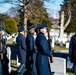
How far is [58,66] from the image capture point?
8617 millimetres

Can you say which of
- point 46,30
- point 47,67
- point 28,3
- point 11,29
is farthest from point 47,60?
point 11,29

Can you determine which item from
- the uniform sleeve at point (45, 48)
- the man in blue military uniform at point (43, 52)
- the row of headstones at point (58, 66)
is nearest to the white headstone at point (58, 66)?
the row of headstones at point (58, 66)

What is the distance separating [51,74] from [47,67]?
0.82 feet

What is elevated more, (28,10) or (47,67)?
(28,10)

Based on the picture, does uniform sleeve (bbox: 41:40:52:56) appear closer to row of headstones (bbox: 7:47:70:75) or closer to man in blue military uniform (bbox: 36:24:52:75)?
man in blue military uniform (bbox: 36:24:52:75)

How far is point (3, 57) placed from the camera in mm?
10125

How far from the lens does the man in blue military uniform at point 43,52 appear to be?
774 cm

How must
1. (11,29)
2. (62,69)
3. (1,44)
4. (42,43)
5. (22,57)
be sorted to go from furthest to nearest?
(11,29) → (22,57) → (1,44) → (62,69) → (42,43)

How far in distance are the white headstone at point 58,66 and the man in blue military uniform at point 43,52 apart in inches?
21.1

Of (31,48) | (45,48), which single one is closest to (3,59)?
(31,48)

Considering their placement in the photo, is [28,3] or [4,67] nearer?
[4,67]

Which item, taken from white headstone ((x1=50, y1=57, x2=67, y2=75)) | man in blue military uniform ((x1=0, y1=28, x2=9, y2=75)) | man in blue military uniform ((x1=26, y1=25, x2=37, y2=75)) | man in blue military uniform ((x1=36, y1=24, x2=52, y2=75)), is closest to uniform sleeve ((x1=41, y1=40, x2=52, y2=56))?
Result: man in blue military uniform ((x1=36, y1=24, x2=52, y2=75))

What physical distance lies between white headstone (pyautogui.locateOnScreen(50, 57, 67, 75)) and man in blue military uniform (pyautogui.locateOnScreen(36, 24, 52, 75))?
21.1 inches

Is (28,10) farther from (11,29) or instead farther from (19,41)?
(11,29)
